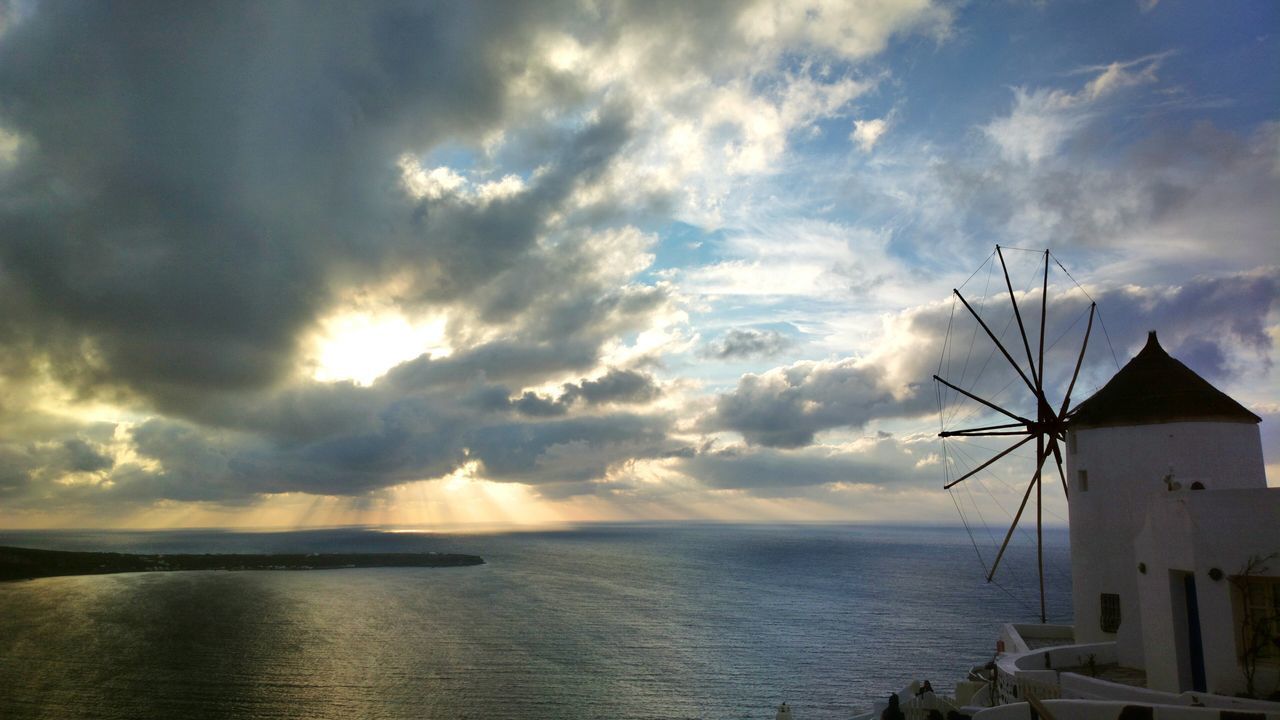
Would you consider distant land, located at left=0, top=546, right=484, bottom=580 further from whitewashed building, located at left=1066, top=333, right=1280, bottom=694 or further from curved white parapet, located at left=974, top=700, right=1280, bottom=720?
curved white parapet, located at left=974, top=700, right=1280, bottom=720

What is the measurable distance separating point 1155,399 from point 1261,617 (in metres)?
9.17

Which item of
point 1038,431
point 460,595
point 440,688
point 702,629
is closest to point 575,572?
point 460,595

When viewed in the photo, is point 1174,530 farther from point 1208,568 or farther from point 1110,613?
point 1110,613

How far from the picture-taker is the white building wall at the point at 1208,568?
17578 mm

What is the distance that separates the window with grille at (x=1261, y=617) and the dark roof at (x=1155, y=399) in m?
7.90

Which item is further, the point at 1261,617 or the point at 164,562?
the point at 164,562

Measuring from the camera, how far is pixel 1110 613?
81.4ft

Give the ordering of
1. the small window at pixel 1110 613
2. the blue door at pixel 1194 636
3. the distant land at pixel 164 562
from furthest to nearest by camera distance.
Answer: the distant land at pixel 164 562 → the small window at pixel 1110 613 → the blue door at pixel 1194 636

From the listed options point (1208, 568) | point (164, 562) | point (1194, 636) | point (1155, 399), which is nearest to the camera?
point (1208, 568)

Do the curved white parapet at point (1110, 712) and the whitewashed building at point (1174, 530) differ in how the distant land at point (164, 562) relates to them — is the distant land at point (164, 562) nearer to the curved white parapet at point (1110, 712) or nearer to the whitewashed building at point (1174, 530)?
the whitewashed building at point (1174, 530)

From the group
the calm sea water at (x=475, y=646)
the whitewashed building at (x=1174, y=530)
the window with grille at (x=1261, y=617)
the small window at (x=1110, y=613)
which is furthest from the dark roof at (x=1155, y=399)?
the calm sea water at (x=475, y=646)

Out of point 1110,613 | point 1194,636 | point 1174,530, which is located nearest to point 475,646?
point 1110,613

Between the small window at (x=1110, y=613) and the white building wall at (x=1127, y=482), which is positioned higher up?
the white building wall at (x=1127, y=482)

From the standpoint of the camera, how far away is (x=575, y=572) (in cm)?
14812
